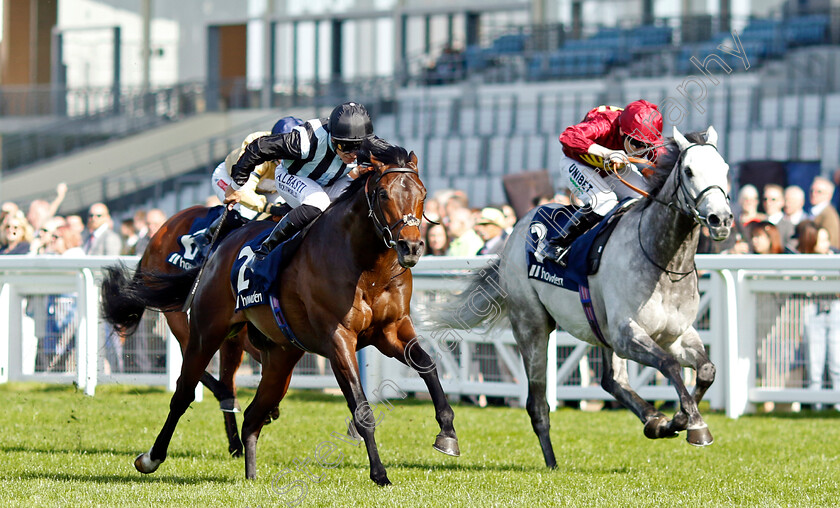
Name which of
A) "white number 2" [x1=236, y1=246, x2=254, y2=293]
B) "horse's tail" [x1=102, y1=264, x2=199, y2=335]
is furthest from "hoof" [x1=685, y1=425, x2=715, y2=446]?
"horse's tail" [x1=102, y1=264, x2=199, y2=335]

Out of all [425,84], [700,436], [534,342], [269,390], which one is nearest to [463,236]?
[534,342]

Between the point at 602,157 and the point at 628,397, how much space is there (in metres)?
1.28

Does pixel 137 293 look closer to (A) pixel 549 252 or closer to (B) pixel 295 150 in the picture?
(B) pixel 295 150

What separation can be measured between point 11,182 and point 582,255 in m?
17.0

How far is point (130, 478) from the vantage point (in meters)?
5.65

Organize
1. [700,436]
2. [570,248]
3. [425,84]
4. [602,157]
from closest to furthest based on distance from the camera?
[700,436], [602,157], [570,248], [425,84]

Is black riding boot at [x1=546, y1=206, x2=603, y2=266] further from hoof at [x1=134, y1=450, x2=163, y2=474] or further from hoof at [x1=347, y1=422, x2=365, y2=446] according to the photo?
hoof at [x1=134, y1=450, x2=163, y2=474]

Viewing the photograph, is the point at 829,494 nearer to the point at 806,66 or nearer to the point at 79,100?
the point at 806,66

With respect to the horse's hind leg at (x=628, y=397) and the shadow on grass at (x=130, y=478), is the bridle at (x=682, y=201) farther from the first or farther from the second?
the shadow on grass at (x=130, y=478)

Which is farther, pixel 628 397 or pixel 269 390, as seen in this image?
pixel 628 397

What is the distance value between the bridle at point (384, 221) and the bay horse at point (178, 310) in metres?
1.73

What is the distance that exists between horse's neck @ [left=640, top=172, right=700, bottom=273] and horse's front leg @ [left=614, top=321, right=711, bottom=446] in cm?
36

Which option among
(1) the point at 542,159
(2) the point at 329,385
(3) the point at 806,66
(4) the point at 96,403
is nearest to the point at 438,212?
(2) the point at 329,385

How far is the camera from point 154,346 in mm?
9242
